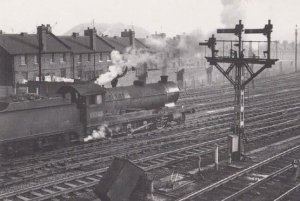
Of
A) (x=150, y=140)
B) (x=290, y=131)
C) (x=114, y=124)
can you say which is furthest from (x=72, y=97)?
(x=290, y=131)

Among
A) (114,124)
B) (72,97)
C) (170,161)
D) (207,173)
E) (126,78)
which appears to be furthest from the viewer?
(126,78)

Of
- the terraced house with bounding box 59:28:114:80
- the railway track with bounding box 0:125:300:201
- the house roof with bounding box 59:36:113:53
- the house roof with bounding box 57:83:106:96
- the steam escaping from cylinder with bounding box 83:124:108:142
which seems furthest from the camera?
the house roof with bounding box 59:36:113:53

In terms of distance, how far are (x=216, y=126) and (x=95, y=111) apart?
7.53 meters

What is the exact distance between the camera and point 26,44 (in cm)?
4062

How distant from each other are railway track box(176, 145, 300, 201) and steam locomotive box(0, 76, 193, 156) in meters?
7.80

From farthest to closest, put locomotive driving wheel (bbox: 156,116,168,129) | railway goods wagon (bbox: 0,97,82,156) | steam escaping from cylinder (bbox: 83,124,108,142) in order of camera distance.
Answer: locomotive driving wheel (bbox: 156,116,168,129)
steam escaping from cylinder (bbox: 83,124,108,142)
railway goods wagon (bbox: 0,97,82,156)

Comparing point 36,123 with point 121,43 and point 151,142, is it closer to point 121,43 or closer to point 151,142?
point 151,142

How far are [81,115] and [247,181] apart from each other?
27.9 feet

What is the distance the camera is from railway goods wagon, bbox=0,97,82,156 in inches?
637

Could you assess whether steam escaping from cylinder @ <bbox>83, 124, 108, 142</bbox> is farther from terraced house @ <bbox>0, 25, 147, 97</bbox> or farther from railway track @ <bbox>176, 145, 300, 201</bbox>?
terraced house @ <bbox>0, 25, 147, 97</bbox>

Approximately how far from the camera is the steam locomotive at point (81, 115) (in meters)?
16.5

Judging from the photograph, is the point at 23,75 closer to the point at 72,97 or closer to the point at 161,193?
the point at 72,97

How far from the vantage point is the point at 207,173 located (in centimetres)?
1450

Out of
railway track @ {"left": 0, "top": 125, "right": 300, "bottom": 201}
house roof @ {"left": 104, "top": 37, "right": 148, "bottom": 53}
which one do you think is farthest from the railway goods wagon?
house roof @ {"left": 104, "top": 37, "right": 148, "bottom": 53}
